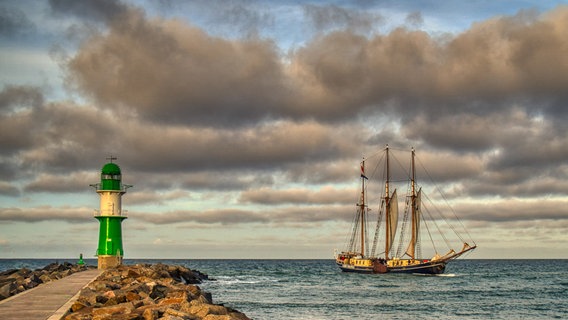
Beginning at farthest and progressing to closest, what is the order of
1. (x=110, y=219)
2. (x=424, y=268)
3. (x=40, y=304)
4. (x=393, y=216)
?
(x=393, y=216) → (x=424, y=268) → (x=110, y=219) → (x=40, y=304)

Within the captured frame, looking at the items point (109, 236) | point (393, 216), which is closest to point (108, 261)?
point (109, 236)

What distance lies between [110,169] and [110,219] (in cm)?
351

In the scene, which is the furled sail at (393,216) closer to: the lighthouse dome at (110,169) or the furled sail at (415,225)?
the furled sail at (415,225)

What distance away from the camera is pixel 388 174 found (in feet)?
303

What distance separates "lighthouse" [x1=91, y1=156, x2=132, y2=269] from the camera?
4534 centimetres

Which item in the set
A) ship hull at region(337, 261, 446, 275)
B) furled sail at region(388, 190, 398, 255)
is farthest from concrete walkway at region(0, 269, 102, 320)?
furled sail at region(388, 190, 398, 255)

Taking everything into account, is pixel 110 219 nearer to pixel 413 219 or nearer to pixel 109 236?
pixel 109 236

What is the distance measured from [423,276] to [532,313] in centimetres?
4498

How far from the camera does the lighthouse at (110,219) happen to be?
45.3 meters

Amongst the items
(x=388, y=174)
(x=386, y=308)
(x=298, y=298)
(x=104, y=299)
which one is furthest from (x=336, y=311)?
(x=388, y=174)

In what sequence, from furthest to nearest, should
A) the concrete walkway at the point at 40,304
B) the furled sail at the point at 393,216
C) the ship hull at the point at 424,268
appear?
the furled sail at the point at 393,216 < the ship hull at the point at 424,268 < the concrete walkway at the point at 40,304

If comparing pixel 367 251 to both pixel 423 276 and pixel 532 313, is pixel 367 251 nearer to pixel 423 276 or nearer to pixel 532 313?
pixel 423 276

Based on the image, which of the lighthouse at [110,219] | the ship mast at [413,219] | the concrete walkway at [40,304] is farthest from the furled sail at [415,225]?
the concrete walkway at [40,304]

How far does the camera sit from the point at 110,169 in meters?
46.5
